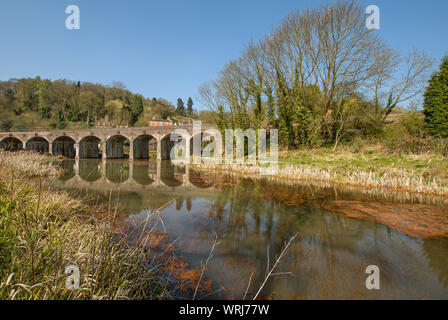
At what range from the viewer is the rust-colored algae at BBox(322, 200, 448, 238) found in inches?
209

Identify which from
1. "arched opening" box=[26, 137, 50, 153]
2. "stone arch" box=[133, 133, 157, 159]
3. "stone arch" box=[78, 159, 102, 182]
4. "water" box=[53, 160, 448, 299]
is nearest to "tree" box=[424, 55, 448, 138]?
"water" box=[53, 160, 448, 299]

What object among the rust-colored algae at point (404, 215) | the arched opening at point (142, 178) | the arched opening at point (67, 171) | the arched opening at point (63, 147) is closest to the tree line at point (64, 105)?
the arched opening at point (63, 147)

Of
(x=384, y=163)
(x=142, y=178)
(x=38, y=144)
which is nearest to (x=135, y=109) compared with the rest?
(x=38, y=144)

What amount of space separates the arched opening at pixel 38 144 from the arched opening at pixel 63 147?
2.09 meters

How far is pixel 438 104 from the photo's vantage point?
50.0 ft

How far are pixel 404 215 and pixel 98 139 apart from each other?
43.0m

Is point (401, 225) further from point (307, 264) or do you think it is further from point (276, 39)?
point (276, 39)

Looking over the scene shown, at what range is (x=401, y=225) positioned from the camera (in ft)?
18.5

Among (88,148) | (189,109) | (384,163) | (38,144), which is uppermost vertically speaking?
(189,109)

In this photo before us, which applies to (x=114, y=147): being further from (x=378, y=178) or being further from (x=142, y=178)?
(x=378, y=178)

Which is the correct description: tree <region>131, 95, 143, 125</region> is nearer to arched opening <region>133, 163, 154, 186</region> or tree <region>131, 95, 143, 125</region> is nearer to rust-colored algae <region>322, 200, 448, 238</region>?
arched opening <region>133, 163, 154, 186</region>

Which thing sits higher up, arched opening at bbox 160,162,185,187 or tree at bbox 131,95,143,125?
tree at bbox 131,95,143,125

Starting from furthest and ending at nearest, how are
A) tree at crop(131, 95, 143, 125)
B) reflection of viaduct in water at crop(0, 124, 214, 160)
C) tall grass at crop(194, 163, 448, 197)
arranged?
tree at crop(131, 95, 143, 125) → reflection of viaduct in water at crop(0, 124, 214, 160) → tall grass at crop(194, 163, 448, 197)
